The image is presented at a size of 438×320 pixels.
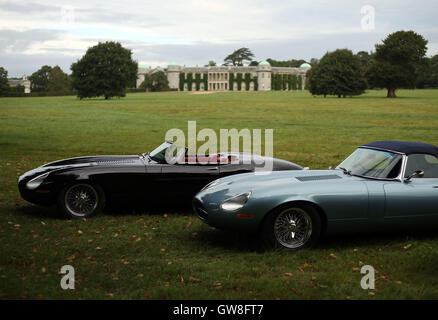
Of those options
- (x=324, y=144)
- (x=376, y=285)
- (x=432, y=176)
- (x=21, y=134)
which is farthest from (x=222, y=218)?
(x=21, y=134)

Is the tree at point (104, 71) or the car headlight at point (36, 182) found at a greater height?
the tree at point (104, 71)

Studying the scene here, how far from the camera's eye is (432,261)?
543cm

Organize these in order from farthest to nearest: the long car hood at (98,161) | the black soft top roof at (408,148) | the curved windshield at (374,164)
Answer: the long car hood at (98,161), the black soft top roof at (408,148), the curved windshield at (374,164)

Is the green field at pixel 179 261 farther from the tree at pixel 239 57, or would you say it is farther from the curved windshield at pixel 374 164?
the tree at pixel 239 57

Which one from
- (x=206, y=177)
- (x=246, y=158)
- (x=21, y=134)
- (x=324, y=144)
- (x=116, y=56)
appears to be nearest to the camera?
(x=206, y=177)

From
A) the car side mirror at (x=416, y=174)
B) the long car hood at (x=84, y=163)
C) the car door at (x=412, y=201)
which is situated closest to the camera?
the car door at (x=412, y=201)

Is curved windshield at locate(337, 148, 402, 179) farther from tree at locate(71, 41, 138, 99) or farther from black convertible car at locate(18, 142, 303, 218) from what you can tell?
tree at locate(71, 41, 138, 99)

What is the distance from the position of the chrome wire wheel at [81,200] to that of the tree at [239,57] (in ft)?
597

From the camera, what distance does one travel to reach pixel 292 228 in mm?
5738

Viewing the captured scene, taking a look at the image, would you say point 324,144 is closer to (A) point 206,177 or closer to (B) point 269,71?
(A) point 206,177

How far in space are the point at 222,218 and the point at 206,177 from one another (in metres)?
1.93

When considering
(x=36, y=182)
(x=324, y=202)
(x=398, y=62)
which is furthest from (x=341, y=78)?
(x=324, y=202)

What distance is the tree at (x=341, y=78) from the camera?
69812mm

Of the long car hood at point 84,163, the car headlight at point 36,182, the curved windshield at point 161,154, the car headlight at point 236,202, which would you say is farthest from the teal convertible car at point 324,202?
the car headlight at point 36,182
